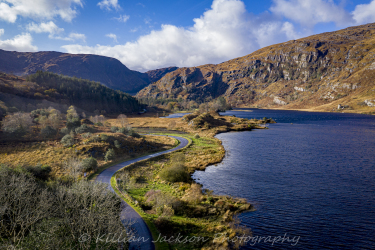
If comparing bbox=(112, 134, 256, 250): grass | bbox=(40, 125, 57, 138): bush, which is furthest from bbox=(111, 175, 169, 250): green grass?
bbox=(40, 125, 57, 138): bush

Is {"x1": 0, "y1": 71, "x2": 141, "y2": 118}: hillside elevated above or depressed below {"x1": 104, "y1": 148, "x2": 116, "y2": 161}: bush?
above

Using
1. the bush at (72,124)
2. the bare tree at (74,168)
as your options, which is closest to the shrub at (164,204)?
the bare tree at (74,168)

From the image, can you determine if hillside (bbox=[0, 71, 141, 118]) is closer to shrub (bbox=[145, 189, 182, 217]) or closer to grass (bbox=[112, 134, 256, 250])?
grass (bbox=[112, 134, 256, 250])

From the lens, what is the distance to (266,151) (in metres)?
71.2

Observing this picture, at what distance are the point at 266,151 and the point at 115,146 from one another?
5214 cm

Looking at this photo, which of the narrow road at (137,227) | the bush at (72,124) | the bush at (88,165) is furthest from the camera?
the bush at (72,124)

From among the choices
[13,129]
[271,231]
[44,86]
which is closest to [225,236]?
[271,231]

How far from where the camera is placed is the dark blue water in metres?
25.9

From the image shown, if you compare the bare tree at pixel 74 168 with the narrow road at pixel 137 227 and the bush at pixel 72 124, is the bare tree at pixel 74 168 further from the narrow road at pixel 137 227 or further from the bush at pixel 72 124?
the bush at pixel 72 124

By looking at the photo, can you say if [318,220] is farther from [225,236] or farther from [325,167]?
[325,167]

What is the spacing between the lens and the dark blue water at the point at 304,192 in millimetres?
25891

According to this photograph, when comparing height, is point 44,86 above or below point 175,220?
above

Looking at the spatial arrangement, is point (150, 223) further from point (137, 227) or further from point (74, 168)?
point (74, 168)

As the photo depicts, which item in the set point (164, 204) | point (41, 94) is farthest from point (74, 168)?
point (41, 94)
